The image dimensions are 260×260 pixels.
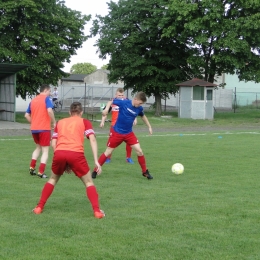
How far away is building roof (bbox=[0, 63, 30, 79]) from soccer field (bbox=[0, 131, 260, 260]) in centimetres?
1398

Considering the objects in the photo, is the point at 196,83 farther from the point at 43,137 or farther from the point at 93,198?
the point at 93,198

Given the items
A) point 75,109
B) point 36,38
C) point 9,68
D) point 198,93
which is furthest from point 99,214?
point 198,93

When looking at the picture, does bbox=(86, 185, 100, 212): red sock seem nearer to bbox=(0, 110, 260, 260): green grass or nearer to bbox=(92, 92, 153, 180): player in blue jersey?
bbox=(0, 110, 260, 260): green grass

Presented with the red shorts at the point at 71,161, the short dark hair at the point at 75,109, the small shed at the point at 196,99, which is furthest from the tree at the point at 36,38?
the red shorts at the point at 71,161

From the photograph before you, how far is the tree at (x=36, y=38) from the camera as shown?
31.7 meters

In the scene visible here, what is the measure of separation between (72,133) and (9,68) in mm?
21731

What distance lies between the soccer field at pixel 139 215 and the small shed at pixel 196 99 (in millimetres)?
23208

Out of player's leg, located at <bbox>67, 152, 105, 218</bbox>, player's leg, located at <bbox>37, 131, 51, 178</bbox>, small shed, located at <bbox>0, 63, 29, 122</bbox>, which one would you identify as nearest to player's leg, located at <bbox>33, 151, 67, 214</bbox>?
player's leg, located at <bbox>67, 152, 105, 218</bbox>

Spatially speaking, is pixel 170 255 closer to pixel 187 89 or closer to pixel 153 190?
pixel 153 190

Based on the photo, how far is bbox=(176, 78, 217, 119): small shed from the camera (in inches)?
1447

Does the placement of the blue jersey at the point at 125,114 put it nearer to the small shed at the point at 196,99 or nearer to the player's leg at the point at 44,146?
the player's leg at the point at 44,146

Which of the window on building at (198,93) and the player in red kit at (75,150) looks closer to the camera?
the player in red kit at (75,150)

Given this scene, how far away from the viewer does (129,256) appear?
18.9ft

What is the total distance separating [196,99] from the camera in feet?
122
